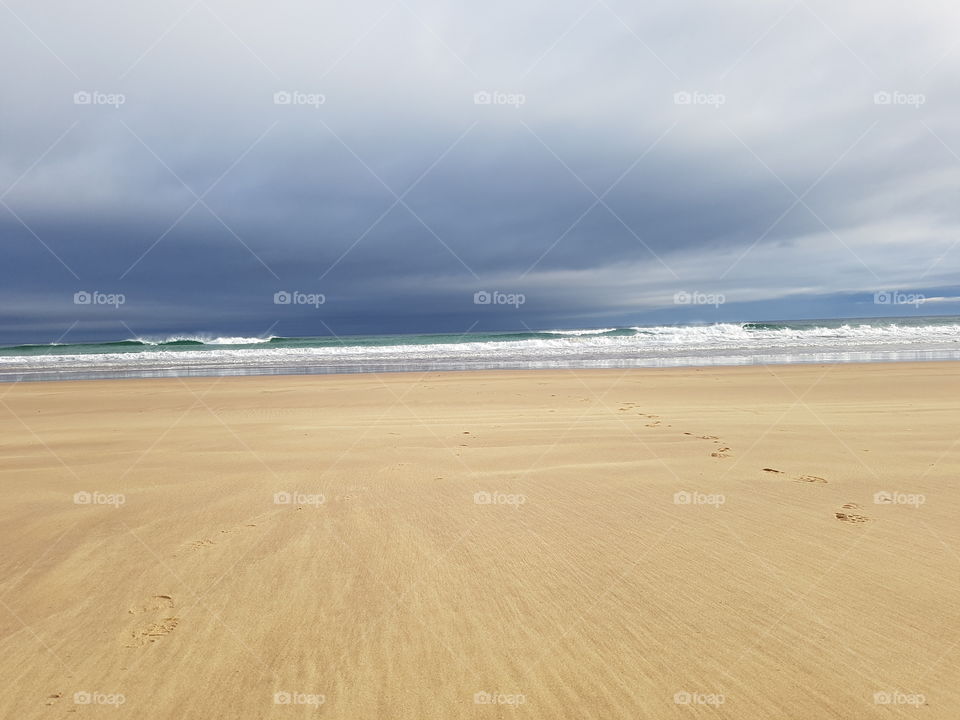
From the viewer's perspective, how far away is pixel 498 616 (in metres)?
2.79

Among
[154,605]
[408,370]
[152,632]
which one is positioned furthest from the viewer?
[408,370]

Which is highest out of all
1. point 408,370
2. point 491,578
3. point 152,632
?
point 408,370

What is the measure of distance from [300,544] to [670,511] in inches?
114

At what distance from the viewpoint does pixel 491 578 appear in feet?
10.5

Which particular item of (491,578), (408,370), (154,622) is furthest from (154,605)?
(408,370)

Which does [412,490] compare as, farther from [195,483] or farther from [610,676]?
[610,676]

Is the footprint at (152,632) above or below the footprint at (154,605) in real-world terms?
below

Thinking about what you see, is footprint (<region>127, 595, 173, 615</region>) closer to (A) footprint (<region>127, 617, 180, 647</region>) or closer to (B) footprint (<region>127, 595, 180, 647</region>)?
(B) footprint (<region>127, 595, 180, 647</region>)

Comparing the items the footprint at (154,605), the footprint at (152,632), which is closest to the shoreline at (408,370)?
the footprint at (154,605)

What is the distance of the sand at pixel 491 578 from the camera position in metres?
2.23

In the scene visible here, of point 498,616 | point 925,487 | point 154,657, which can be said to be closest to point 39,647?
point 154,657

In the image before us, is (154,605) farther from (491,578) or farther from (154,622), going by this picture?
(491,578)

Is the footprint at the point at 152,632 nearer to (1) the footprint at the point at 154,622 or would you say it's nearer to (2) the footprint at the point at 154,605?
(1) the footprint at the point at 154,622

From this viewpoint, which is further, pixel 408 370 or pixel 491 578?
pixel 408 370
